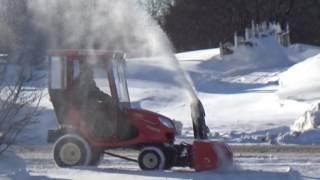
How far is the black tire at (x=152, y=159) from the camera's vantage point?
1405 cm

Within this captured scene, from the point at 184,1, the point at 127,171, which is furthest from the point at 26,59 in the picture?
the point at 184,1

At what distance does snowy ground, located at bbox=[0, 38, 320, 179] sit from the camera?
545 inches

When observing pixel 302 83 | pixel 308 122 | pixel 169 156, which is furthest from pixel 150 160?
pixel 302 83

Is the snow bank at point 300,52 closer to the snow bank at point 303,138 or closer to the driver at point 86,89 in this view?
the snow bank at point 303,138

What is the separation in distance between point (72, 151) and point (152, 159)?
1356 millimetres

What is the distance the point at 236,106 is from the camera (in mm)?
31203

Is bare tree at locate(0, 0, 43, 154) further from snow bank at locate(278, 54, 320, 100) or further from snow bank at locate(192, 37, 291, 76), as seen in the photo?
snow bank at locate(192, 37, 291, 76)

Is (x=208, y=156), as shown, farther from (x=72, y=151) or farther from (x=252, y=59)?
(x=252, y=59)

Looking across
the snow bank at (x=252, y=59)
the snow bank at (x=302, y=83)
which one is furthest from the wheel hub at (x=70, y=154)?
the snow bank at (x=252, y=59)

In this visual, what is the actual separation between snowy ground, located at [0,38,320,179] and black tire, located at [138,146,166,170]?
256mm

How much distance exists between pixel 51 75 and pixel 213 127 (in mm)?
11183

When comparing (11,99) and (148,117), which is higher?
(11,99)

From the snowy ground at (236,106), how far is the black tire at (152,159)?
256mm

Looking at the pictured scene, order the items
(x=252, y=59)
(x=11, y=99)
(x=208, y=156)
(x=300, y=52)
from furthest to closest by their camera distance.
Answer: (x=300, y=52)
(x=252, y=59)
(x=208, y=156)
(x=11, y=99)
